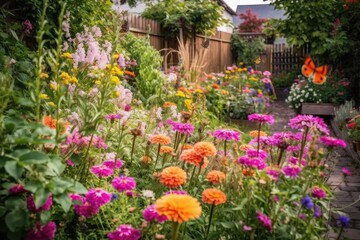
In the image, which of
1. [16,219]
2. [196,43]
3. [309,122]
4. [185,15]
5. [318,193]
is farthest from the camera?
[196,43]

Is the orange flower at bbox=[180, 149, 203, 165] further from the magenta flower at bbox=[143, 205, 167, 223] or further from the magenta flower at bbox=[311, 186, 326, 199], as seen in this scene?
the magenta flower at bbox=[311, 186, 326, 199]

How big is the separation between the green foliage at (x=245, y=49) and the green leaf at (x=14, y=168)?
12942 millimetres

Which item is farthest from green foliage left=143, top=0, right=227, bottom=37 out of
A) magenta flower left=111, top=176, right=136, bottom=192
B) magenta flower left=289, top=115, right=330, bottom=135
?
magenta flower left=111, top=176, right=136, bottom=192

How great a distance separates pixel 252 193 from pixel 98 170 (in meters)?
0.73

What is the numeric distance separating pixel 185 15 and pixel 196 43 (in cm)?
126

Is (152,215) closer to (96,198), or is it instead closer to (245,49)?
(96,198)

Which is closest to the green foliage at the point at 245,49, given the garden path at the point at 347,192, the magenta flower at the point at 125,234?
the garden path at the point at 347,192

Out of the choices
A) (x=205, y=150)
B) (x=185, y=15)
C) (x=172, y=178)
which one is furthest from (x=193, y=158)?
(x=185, y=15)

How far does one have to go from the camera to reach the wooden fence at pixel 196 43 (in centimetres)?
743

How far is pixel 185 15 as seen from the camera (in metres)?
8.55

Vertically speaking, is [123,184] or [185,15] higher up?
[185,15]

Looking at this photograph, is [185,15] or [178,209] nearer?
[178,209]

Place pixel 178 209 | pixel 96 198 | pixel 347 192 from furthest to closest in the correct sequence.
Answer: pixel 347 192
pixel 96 198
pixel 178 209

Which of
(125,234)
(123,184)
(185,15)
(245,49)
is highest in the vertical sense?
(185,15)
